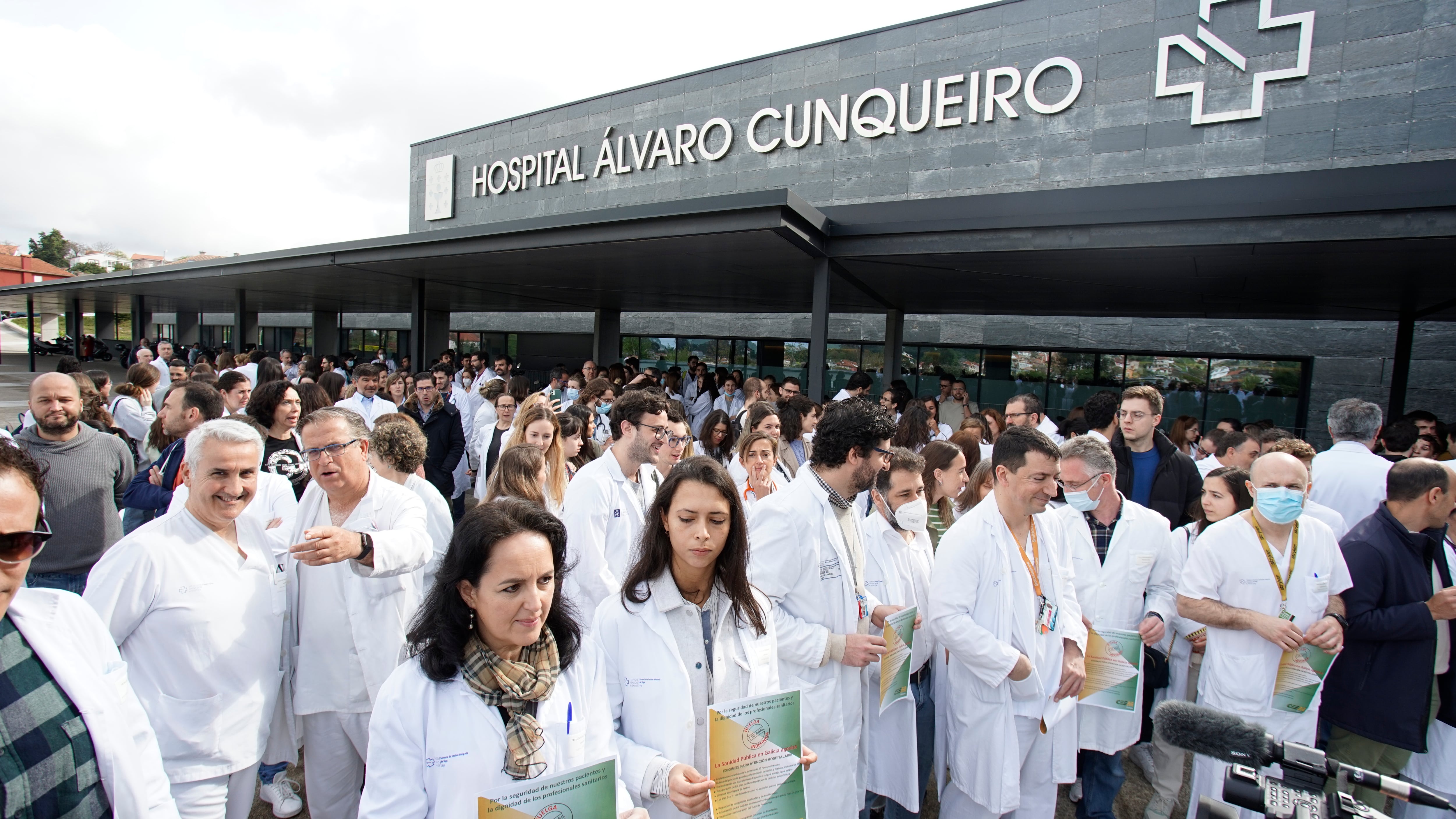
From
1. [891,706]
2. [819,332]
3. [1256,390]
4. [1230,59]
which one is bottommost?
[891,706]

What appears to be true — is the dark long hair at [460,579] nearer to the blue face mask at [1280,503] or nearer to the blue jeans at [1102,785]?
the blue jeans at [1102,785]

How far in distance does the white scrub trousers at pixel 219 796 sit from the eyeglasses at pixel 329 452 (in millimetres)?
1202

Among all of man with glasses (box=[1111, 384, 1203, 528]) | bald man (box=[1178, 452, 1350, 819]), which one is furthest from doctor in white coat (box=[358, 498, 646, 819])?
man with glasses (box=[1111, 384, 1203, 528])

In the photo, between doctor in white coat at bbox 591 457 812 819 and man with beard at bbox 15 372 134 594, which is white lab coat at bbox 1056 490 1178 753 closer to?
doctor in white coat at bbox 591 457 812 819

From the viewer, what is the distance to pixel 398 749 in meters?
1.74

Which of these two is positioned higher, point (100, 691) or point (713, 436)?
point (713, 436)

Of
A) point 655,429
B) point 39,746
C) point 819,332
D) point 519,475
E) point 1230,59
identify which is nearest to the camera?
point 39,746

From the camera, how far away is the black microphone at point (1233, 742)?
160 cm

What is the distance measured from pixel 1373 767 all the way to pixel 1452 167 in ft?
16.9

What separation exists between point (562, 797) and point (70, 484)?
162 inches

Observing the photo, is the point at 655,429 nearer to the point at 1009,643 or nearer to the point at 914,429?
the point at 1009,643

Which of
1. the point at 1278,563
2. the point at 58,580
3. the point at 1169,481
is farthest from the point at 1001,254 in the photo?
the point at 58,580

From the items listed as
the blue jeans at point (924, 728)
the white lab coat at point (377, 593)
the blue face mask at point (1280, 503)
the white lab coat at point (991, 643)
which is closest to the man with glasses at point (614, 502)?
the white lab coat at point (377, 593)

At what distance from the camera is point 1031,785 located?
330 cm
